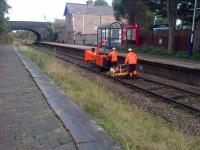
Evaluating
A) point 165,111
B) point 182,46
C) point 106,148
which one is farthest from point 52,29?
point 106,148

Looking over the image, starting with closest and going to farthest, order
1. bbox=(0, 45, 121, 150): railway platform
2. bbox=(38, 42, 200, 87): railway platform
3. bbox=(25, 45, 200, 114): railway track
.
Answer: bbox=(0, 45, 121, 150): railway platform
bbox=(25, 45, 200, 114): railway track
bbox=(38, 42, 200, 87): railway platform

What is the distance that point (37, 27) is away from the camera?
3378 inches

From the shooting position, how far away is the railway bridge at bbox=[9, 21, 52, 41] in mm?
81688

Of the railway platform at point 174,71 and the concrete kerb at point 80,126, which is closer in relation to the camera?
the concrete kerb at point 80,126

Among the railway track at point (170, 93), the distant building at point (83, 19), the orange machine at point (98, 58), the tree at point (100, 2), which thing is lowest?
the railway track at point (170, 93)

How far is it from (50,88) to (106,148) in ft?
17.1

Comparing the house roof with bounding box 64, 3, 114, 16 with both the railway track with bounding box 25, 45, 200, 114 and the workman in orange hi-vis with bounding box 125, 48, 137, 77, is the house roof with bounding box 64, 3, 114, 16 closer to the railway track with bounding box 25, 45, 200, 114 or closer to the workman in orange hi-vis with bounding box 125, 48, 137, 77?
the workman in orange hi-vis with bounding box 125, 48, 137, 77

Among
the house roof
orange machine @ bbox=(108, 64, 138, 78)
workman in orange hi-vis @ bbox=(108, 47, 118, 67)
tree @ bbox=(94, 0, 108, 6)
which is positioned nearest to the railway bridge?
the house roof

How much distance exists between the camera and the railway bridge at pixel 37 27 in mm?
81688

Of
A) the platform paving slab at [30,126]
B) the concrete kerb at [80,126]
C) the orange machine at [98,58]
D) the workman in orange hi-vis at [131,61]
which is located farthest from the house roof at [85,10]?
the concrete kerb at [80,126]

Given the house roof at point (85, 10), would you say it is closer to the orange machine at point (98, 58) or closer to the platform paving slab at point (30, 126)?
the orange machine at point (98, 58)

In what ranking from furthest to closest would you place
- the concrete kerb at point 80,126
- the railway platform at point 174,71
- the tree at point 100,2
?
the tree at point 100,2 < the railway platform at point 174,71 < the concrete kerb at point 80,126

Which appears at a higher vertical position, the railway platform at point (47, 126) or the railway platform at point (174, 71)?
the railway platform at point (47, 126)

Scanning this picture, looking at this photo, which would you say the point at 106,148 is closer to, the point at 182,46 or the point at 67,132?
the point at 67,132
